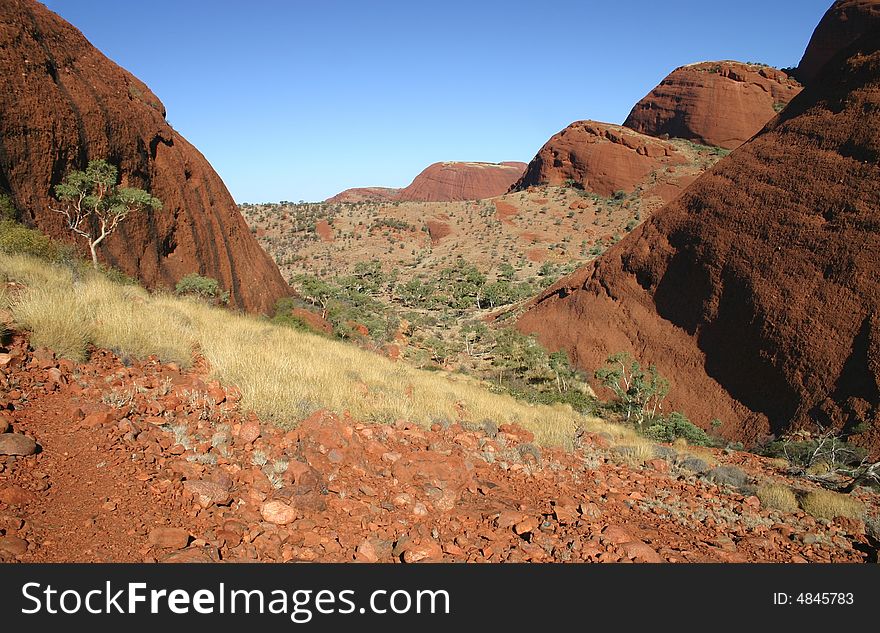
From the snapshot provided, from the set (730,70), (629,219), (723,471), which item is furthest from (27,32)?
(730,70)

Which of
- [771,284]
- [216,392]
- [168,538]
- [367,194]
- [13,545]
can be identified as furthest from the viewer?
[367,194]

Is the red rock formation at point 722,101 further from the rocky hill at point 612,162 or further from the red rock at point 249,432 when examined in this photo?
the red rock at point 249,432

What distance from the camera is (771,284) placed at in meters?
12.6

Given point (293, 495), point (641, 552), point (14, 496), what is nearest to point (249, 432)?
point (293, 495)

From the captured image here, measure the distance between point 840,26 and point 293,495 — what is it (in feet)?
195

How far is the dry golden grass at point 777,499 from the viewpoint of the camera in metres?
5.36

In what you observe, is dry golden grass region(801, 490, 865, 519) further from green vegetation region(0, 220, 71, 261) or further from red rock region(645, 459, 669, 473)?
green vegetation region(0, 220, 71, 261)

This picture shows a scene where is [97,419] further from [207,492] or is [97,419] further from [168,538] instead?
[168,538]

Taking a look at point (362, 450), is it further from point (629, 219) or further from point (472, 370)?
point (629, 219)

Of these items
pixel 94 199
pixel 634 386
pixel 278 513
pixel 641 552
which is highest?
pixel 94 199

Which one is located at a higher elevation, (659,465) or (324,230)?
(324,230)

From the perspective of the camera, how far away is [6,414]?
3.36 meters

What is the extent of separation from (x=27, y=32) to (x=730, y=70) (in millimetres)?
64682

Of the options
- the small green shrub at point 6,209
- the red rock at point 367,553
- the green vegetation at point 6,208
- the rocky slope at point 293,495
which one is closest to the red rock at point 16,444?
the rocky slope at point 293,495
